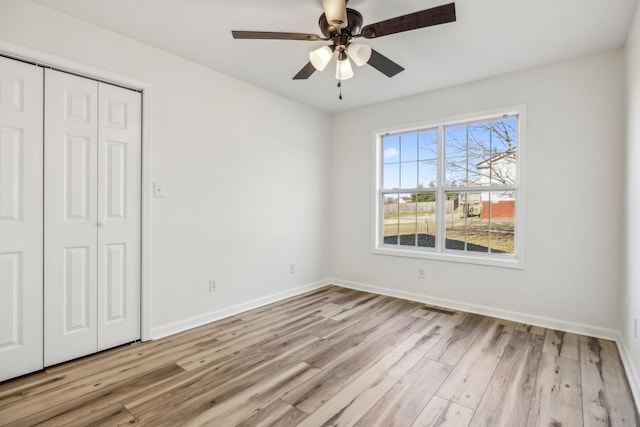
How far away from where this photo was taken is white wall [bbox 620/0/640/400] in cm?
210

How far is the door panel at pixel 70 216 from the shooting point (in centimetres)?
225

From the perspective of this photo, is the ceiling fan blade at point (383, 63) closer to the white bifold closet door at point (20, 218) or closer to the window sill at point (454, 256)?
the window sill at point (454, 256)

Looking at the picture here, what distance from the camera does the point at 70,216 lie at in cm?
234

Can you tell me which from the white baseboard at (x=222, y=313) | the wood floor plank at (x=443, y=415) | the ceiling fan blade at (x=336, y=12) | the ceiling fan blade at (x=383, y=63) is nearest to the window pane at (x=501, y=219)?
the ceiling fan blade at (x=383, y=63)

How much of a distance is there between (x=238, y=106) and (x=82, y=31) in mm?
1407

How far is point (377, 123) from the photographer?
4.22 metres

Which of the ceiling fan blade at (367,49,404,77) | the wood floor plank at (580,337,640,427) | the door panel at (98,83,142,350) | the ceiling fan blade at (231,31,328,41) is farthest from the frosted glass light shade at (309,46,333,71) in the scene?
the wood floor plank at (580,337,640,427)

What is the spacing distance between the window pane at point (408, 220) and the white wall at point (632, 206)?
2002 millimetres

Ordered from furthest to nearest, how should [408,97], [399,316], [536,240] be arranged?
1. [408,97]
2. [399,316]
3. [536,240]

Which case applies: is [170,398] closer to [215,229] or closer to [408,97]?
[215,229]

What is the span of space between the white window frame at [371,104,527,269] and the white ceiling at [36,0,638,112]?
428mm


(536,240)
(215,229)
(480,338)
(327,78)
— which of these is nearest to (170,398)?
(215,229)

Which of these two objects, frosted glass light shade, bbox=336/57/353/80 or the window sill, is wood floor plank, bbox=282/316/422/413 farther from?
frosted glass light shade, bbox=336/57/353/80

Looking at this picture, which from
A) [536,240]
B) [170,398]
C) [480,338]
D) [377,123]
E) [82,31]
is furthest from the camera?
[377,123]
